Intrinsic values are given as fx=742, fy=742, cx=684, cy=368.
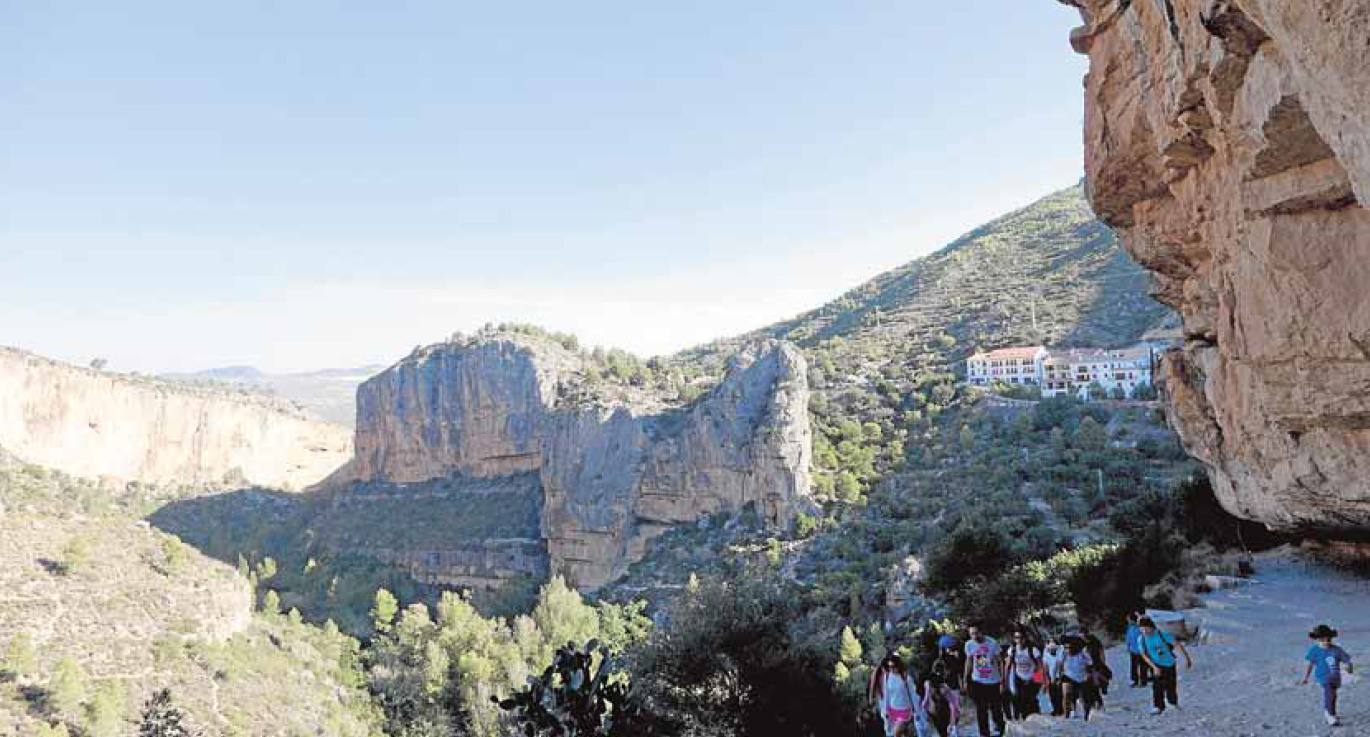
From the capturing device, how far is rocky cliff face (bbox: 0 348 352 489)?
2992 inches

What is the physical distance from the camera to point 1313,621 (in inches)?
468

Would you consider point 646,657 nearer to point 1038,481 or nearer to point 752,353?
point 1038,481

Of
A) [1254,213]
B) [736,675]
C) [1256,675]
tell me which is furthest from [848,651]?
[1254,213]

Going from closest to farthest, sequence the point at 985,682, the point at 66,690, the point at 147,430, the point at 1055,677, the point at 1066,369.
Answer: the point at 985,682 → the point at 1055,677 → the point at 66,690 → the point at 1066,369 → the point at 147,430

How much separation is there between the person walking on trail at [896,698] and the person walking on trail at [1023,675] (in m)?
1.73

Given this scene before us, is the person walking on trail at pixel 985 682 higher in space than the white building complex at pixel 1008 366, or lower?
lower

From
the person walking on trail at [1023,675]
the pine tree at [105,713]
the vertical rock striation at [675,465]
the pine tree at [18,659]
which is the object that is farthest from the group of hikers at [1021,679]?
the vertical rock striation at [675,465]

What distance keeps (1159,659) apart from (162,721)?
79.7 feet

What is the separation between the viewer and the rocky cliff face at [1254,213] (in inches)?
158

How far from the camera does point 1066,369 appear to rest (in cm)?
4706

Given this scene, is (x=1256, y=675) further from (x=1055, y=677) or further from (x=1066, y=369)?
(x=1066, y=369)

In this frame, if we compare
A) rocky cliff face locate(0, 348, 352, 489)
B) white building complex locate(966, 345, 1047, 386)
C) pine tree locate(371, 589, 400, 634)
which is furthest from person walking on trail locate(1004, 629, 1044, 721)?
rocky cliff face locate(0, 348, 352, 489)

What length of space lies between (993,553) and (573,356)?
2098 inches

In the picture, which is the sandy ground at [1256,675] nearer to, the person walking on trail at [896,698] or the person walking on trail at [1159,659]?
the person walking on trail at [1159,659]
